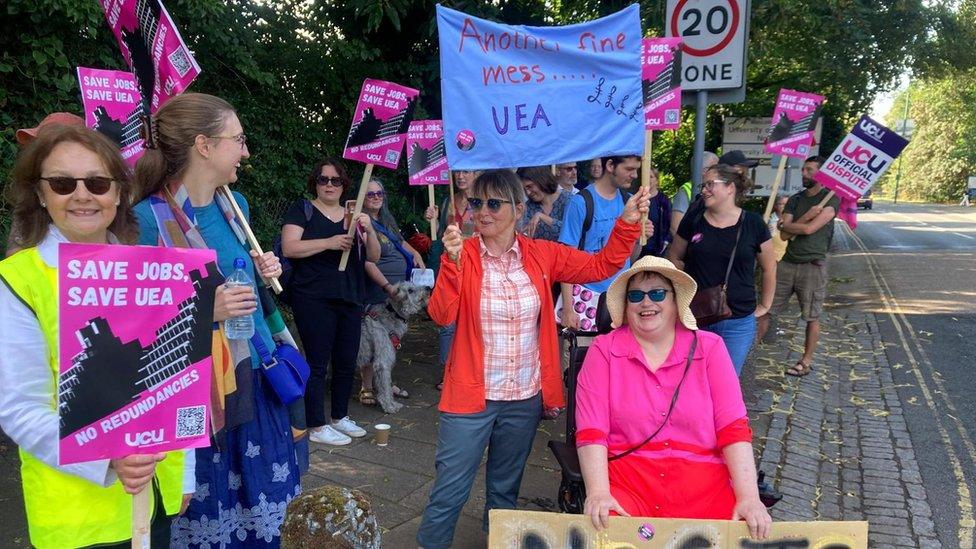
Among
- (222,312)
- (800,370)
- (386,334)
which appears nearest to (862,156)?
(800,370)

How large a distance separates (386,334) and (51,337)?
4049mm

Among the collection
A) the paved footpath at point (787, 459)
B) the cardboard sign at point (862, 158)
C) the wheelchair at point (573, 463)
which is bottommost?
the paved footpath at point (787, 459)

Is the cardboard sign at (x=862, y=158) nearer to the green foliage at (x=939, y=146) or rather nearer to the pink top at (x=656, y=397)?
the pink top at (x=656, y=397)

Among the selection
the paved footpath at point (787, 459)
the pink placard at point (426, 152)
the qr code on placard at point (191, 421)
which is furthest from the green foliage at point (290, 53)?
the qr code on placard at point (191, 421)

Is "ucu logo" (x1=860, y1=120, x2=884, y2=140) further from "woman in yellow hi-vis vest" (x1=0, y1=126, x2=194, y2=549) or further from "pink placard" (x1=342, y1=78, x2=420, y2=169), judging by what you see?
"woman in yellow hi-vis vest" (x1=0, y1=126, x2=194, y2=549)

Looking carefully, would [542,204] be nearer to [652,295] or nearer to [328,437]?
[328,437]

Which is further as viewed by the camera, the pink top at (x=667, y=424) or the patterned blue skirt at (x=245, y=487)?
the pink top at (x=667, y=424)

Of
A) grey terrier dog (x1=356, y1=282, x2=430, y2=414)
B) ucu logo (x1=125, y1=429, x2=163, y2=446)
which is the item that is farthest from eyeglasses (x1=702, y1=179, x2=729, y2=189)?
ucu logo (x1=125, y1=429, x2=163, y2=446)

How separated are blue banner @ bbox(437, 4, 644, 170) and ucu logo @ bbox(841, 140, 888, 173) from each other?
4.25m

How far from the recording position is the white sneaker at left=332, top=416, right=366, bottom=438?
5145mm

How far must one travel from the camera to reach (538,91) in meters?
3.35

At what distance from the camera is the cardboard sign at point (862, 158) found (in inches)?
260

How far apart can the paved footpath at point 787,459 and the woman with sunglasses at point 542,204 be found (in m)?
1.64

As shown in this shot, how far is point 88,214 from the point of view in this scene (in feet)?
6.26
